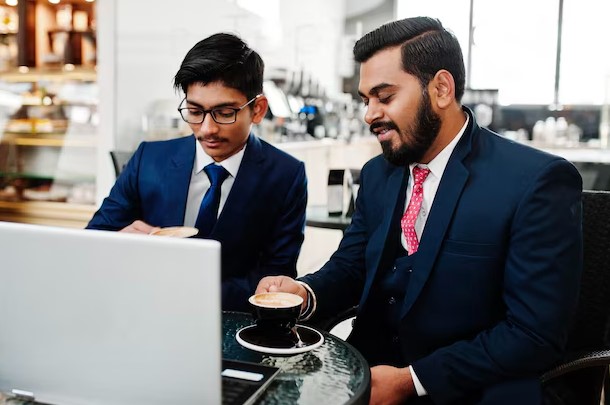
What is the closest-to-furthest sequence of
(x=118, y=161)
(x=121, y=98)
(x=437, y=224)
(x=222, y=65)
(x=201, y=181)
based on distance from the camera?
(x=437, y=224), (x=222, y=65), (x=201, y=181), (x=118, y=161), (x=121, y=98)

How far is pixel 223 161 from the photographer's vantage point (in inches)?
80.0

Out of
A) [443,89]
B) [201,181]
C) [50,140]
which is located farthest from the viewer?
[50,140]

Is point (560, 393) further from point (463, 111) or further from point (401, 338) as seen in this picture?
point (463, 111)

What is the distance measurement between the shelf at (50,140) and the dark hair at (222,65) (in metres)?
2.63

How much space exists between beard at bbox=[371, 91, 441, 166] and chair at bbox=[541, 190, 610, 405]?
0.42 metres

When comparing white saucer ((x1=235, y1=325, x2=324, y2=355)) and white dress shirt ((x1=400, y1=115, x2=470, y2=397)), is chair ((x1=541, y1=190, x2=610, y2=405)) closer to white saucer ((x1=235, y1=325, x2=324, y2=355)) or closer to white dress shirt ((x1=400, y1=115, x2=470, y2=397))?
white dress shirt ((x1=400, y1=115, x2=470, y2=397))

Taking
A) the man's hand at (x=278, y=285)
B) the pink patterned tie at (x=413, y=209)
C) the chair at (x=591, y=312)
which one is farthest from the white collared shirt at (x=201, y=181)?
the chair at (x=591, y=312)

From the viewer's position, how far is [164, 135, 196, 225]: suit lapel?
2.00 m

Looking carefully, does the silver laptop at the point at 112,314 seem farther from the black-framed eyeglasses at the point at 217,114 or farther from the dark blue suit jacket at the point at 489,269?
the black-framed eyeglasses at the point at 217,114

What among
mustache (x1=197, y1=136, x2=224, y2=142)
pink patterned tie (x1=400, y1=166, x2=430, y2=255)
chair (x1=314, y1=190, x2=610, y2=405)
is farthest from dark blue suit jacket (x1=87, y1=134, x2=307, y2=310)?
chair (x1=314, y1=190, x2=610, y2=405)

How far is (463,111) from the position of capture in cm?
165

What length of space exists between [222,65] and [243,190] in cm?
39

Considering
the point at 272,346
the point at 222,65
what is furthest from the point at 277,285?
the point at 222,65

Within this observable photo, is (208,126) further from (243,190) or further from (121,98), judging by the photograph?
(121,98)
